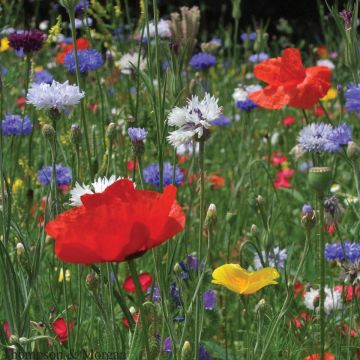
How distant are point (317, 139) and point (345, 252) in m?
0.17

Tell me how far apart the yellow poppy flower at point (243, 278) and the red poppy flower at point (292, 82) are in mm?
489

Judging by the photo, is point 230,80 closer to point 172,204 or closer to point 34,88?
point 34,88

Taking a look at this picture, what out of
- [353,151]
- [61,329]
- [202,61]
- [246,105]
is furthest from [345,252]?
[202,61]

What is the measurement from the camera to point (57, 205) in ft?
3.02

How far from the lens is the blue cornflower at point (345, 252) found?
113 centimetres

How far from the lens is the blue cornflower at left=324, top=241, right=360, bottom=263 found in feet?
3.69

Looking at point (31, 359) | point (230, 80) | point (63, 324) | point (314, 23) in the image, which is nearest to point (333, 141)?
point (63, 324)

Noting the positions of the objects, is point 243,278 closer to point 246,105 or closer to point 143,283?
point 143,283

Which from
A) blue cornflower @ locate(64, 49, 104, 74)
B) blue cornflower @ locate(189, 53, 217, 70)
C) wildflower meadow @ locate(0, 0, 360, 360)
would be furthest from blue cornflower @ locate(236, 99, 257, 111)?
blue cornflower @ locate(64, 49, 104, 74)

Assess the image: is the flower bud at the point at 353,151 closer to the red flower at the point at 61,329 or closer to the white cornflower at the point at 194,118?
the white cornflower at the point at 194,118

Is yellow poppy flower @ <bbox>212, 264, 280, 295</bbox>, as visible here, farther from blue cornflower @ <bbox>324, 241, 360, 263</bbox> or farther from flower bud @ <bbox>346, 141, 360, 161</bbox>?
blue cornflower @ <bbox>324, 241, 360, 263</bbox>

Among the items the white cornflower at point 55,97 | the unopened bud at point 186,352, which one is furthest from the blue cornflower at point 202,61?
the unopened bud at point 186,352

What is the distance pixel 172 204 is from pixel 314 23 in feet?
18.7

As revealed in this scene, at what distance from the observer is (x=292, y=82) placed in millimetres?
1312
